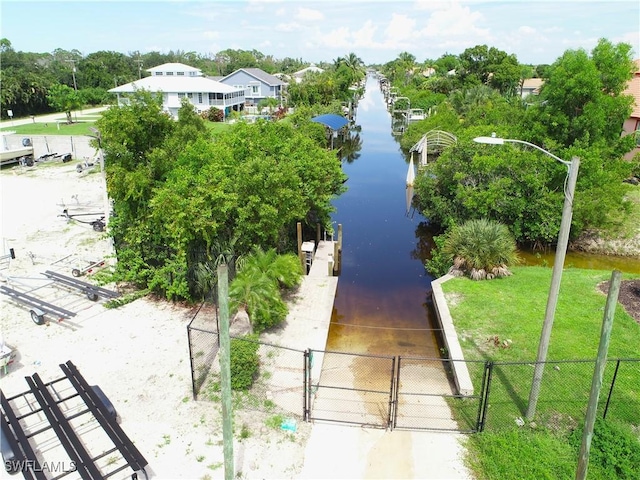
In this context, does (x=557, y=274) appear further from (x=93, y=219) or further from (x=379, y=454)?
(x=93, y=219)

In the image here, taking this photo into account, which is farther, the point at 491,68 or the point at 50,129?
the point at 491,68

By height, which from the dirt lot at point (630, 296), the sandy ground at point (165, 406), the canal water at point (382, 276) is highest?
the dirt lot at point (630, 296)

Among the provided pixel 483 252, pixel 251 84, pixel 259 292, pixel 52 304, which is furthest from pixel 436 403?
pixel 251 84

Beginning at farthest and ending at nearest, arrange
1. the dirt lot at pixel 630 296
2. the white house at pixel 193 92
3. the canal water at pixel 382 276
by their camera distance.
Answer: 1. the white house at pixel 193 92
2. the canal water at pixel 382 276
3. the dirt lot at pixel 630 296

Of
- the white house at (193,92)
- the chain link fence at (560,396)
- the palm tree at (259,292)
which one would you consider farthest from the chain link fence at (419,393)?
the white house at (193,92)

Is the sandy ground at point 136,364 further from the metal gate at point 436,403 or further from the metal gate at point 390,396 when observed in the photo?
the metal gate at point 436,403

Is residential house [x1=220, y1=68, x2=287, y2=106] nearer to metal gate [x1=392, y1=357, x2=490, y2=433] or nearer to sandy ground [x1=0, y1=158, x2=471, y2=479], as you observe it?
sandy ground [x1=0, y1=158, x2=471, y2=479]

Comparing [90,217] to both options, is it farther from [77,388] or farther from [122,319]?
[77,388]
